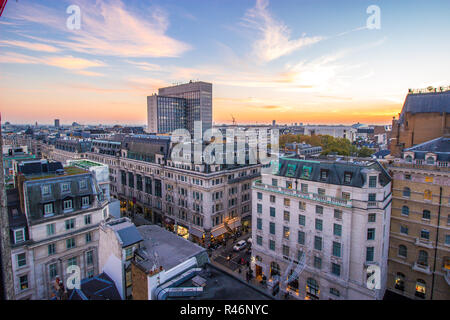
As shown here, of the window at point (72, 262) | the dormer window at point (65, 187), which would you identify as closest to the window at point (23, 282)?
the window at point (72, 262)

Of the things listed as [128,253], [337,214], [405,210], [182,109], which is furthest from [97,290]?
[182,109]

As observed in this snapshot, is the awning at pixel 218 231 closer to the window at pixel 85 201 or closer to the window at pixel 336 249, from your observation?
the window at pixel 336 249

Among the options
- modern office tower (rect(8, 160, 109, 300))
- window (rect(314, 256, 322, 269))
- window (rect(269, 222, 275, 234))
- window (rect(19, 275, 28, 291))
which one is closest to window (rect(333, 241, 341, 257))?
window (rect(314, 256, 322, 269))

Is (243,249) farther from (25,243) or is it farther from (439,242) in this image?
(25,243)

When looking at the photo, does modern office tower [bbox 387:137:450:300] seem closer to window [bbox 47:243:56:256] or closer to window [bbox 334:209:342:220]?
window [bbox 334:209:342:220]

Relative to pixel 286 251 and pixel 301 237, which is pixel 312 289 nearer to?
pixel 286 251
